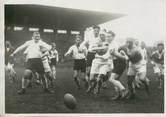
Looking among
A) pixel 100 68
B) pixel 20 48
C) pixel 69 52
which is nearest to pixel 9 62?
pixel 20 48

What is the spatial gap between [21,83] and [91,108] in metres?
0.26

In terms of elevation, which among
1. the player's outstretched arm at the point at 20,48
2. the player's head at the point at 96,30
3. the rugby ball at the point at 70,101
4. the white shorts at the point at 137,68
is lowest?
the rugby ball at the point at 70,101

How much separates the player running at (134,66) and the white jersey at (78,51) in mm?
154

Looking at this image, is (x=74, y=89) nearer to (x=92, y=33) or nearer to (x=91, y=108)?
(x=91, y=108)

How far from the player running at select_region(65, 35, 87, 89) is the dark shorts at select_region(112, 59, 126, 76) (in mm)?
107

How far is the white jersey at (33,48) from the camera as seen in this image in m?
1.00

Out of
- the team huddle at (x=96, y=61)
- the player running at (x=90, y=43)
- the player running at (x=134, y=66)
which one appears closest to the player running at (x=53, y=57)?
the team huddle at (x=96, y=61)

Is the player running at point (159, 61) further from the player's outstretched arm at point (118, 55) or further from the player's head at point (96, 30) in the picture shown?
the player's head at point (96, 30)

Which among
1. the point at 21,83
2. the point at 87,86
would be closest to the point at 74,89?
the point at 87,86

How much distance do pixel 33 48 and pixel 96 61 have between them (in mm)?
222

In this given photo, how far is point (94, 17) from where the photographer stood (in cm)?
100

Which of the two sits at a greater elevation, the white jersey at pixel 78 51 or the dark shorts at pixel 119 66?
the white jersey at pixel 78 51

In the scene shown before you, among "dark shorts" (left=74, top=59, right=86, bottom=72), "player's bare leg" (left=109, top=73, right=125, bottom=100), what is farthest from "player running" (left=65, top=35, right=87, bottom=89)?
"player's bare leg" (left=109, top=73, right=125, bottom=100)

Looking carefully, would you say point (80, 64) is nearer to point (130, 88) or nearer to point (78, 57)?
point (78, 57)
